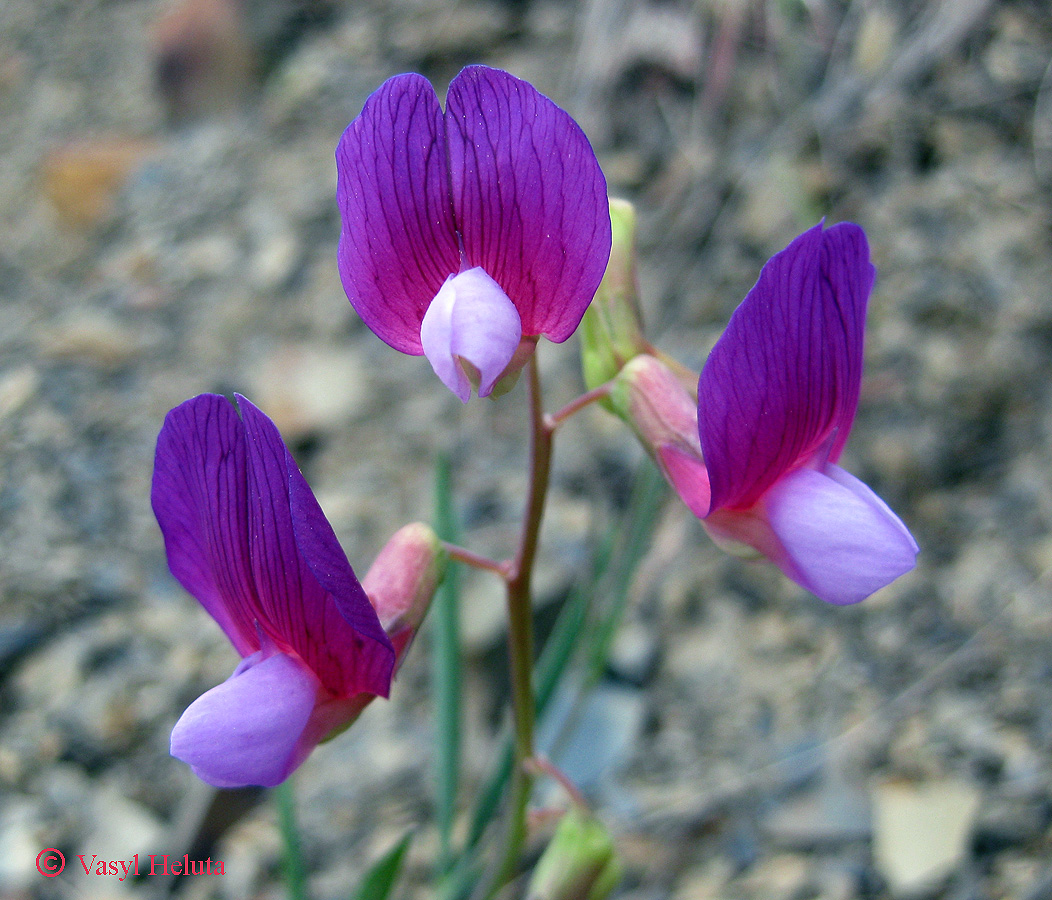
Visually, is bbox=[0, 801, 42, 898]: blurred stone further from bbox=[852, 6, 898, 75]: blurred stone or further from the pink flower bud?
bbox=[852, 6, 898, 75]: blurred stone

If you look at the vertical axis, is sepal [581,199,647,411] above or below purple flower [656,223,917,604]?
above

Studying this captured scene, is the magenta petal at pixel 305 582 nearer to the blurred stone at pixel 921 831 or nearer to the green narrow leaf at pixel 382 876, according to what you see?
the green narrow leaf at pixel 382 876

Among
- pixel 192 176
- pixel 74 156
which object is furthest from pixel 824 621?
pixel 74 156

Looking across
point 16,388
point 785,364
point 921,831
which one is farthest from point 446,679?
point 16,388

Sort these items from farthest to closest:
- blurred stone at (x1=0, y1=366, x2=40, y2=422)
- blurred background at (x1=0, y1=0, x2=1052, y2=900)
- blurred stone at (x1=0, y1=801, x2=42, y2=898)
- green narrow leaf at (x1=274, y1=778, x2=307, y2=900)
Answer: blurred stone at (x1=0, y1=366, x2=40, y2=422) → blurred background at (x1=0, y1=0, x2=1052, y2=900) → blurred stone at (x1=0, y1=801, x2=42, y2=898) → green narrow leaf at (x1=274, y1=778, x2=307, y2=900)

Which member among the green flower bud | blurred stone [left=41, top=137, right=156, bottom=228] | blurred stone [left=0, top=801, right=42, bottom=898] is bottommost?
the green flower bud

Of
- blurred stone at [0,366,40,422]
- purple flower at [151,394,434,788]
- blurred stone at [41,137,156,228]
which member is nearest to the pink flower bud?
purple flower at [151,394,434,788]

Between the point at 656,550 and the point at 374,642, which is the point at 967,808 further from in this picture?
the point at 374,642
